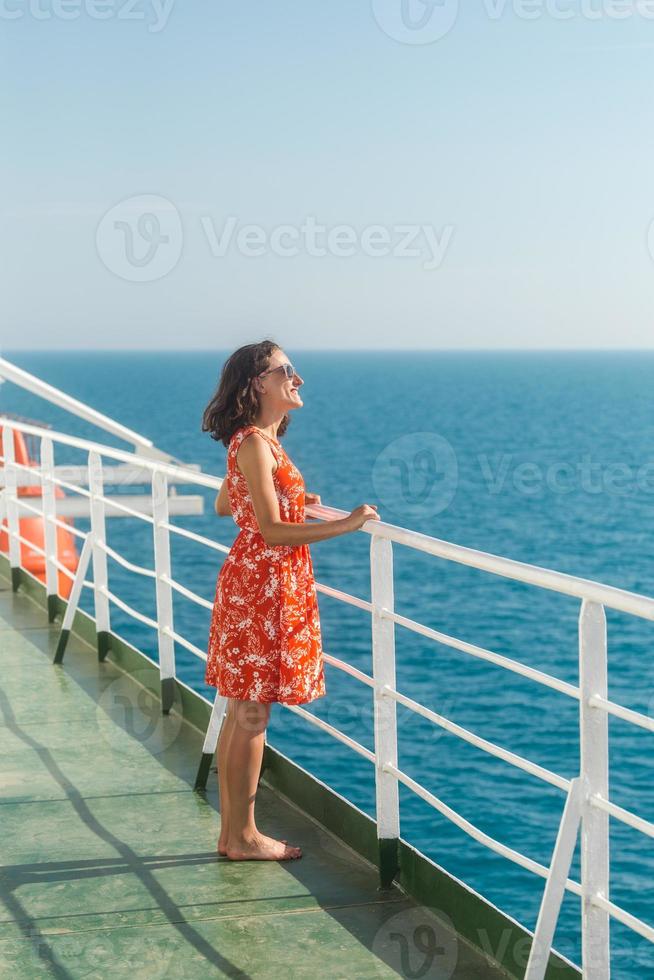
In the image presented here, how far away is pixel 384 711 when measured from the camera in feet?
11.3

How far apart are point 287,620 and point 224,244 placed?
3.75 meters

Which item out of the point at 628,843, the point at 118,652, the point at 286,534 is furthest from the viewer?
the point at 628,843

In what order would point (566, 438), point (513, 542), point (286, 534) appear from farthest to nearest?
1. point (566, 438)
2. point (513, 542)
3. point (286, 534)

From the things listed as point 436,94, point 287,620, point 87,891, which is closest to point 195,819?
point 87,891

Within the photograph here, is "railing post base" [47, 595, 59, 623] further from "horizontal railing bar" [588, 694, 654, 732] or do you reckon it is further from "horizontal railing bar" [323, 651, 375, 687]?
"horizontal railing bar" [588, 694, 654, 732]

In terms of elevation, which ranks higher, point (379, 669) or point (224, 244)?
point (224, 244)

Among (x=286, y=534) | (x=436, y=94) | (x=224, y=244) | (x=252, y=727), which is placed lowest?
(x=252, y=727)

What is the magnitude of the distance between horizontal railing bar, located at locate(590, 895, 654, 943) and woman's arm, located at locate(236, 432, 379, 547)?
1.10 metres

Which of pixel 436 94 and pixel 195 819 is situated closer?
pixel 195 819

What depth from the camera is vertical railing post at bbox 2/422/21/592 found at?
736 cm

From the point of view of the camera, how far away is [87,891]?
3.50 meters

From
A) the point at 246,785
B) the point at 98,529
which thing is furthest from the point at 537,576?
the point at 98,529

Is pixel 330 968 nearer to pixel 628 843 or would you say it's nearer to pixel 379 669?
pixel 379 669

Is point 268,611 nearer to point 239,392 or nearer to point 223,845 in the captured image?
point 239,392
